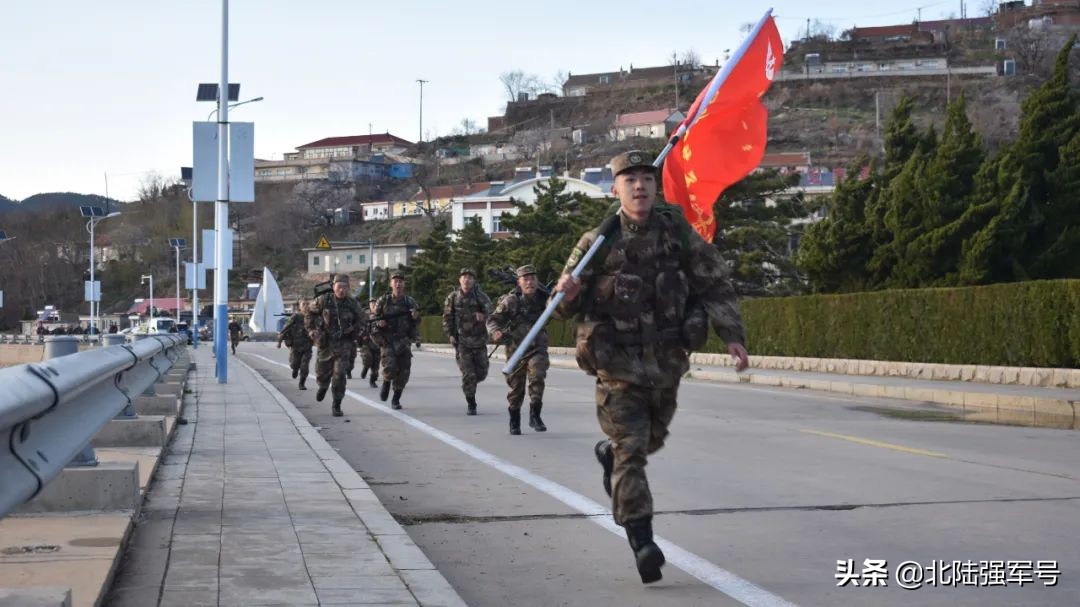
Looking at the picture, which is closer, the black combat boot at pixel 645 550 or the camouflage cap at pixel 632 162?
the black combat boot at pixel 645 550

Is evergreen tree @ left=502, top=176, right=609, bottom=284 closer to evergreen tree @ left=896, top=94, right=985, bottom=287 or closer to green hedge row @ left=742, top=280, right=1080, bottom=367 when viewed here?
green hedge row @ left=742, top=280, right=1080, bottom=367

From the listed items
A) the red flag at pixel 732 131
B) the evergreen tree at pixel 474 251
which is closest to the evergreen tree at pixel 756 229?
the red flag at pixel 732 131

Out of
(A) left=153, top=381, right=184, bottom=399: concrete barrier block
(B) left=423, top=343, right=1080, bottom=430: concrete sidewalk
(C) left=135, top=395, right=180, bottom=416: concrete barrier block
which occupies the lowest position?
(B) left=423, top=343, right=1080, bottom=430: concrete sidewalk

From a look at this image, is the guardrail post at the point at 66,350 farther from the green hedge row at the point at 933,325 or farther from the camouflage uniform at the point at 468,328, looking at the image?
the green hedge row at the point at 933,325

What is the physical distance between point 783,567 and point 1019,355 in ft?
65.7

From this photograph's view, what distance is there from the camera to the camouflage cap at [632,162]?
7172 millimetres

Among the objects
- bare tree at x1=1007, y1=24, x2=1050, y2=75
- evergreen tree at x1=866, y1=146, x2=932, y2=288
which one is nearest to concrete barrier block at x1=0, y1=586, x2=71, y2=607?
evergreen tree at x1=866, y1=146, x2=932, y2=288

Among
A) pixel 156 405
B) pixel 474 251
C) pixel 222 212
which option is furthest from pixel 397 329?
pixel 474 251

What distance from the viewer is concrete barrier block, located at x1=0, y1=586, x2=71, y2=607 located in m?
4.30

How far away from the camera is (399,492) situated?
10914 mm

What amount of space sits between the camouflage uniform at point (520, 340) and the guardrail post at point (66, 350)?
814cm

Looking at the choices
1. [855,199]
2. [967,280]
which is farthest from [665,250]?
[855,199]

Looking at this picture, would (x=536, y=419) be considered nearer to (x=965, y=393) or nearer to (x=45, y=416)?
(x=965, y=393)

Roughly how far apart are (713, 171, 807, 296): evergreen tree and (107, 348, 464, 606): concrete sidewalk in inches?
1346
